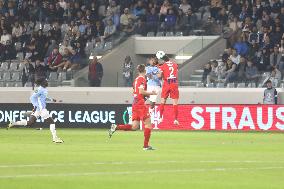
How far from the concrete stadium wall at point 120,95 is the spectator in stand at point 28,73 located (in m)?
0.46

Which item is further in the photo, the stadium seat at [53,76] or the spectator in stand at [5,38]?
the spectator in stand at [5,38]

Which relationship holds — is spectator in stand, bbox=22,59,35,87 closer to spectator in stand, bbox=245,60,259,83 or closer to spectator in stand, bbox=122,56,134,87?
spectator in stand, bbox=122,56,134,87

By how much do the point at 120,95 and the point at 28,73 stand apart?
13.8 feet

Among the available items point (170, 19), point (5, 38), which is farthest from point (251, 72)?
point (5, 38)

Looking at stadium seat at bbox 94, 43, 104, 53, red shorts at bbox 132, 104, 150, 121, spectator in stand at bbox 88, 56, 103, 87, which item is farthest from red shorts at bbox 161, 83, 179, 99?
stadium seat at bbox 94, 43, 104, 53

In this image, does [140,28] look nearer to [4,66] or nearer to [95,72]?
[95,72]

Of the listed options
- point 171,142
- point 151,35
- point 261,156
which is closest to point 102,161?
point 261,156

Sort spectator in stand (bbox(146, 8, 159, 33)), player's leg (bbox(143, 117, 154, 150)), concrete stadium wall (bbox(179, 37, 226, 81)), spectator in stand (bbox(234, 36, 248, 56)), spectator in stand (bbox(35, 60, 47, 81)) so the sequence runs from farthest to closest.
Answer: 1. spectator in stand (bbox(146, 8, 159, 33))
2. spectator in stand (bbox(35, 60, 47, 81))
3. concrete stadium wall (bbox(179, 37, 226, 81))
4. spectator in stand (bbox(234, 36, 248, 56))
5. player's leg (bbox(143, 117, 154, 150))

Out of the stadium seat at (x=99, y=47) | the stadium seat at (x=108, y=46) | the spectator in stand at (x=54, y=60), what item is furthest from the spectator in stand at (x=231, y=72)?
the spectator in stand at (x=54, y=60)

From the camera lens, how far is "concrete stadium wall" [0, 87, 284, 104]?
38291 millimetres

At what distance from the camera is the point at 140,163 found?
19.1 metres

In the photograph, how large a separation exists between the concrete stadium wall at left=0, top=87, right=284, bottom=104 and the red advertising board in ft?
8.37

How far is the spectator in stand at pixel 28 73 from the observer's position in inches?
1645

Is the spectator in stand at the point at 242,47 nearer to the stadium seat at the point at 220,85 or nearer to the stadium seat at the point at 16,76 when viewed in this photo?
the stadium seat at the point at 220,85
